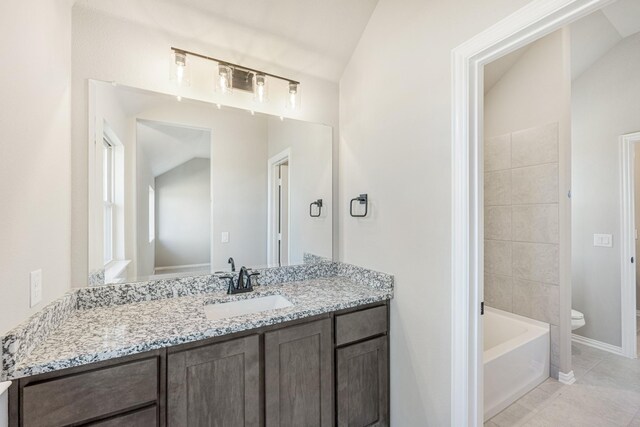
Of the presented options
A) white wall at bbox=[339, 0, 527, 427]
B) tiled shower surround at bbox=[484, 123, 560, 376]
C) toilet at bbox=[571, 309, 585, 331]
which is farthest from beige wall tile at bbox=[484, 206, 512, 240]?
white wall at bbox=[339, 0, 527, 427]

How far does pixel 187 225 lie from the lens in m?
1.77

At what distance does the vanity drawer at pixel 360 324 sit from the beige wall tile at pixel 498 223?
1.73 metres

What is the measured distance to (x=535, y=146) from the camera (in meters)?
2.48

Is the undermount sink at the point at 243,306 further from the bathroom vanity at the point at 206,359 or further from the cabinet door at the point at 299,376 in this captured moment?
the cabinet door at the point at 299,376

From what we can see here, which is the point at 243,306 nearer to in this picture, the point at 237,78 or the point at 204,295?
the point at 204,295

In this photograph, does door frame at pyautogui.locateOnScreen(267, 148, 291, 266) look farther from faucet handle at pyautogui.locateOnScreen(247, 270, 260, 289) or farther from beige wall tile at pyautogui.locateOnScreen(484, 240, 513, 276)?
beige wall tile at pyautogui.locateOnScreen(484, 240, 513, 276)

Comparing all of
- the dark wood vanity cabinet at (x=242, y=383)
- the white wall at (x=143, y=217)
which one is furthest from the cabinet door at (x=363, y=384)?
the white wall at (x=143, y=217)

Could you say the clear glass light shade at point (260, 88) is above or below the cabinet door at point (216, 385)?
above

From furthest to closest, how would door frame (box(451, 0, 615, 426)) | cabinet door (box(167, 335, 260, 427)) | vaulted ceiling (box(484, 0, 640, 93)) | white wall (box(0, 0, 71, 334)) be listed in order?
vaulted ceiling (box(484, 0, 640, 93)) → door frame (box(451, 0, 615, 426)) → cabinet door (box(167, 335, 260, 427)) → white wall (box(0, 0, 71, 334))

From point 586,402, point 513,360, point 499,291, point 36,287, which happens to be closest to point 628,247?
point 499,291

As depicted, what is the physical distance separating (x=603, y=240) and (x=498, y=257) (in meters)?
1.13

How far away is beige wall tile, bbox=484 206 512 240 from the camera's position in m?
2.69

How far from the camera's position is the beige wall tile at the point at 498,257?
270 centimetres

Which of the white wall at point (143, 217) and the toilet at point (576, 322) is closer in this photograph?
the white wall at point (143, 217)
